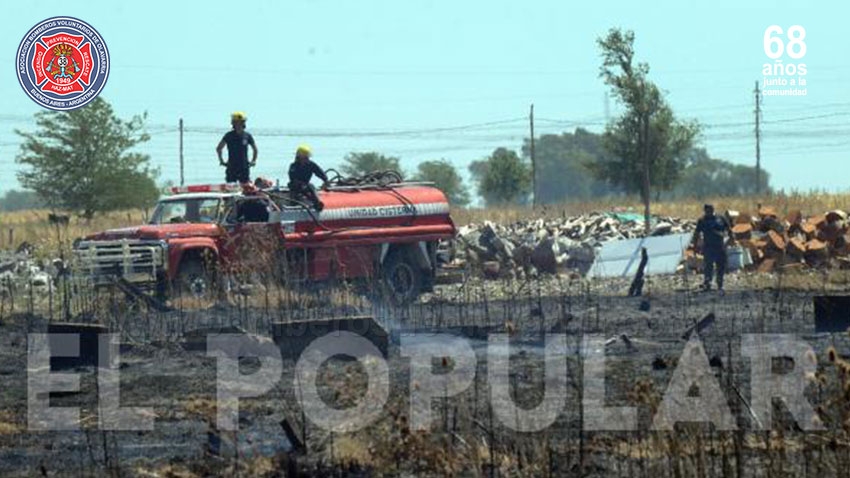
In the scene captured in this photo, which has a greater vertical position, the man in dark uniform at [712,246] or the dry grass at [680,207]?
the dry grass at [680,207]

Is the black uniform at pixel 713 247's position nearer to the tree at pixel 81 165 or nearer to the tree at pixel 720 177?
the tree at pixel 81 165

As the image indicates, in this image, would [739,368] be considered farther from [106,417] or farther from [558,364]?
[106,417]

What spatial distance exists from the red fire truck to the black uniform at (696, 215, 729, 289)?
4.42 metres

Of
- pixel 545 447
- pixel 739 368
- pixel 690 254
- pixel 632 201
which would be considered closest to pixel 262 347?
pixel 739 368

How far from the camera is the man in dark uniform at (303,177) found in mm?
24047

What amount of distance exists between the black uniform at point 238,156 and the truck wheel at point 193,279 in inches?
60.6

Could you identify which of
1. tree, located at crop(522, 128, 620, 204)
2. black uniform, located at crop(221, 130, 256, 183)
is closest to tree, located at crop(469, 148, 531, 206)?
black uniform, located at crop(221, 130, 256, 183)

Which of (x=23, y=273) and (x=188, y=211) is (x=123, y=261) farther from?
(x=23, y=273)

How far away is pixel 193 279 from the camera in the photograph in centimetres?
2316

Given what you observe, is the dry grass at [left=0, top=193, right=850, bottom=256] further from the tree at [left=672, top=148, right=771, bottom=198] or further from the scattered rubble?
the tree at [left=672, top=148, right=771, bottom=198]

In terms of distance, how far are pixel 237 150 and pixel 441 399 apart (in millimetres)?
12785

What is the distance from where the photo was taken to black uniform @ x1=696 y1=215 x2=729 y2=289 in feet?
82.4

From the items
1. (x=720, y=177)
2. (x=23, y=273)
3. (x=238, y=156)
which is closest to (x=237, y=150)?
(x=238, y=156)

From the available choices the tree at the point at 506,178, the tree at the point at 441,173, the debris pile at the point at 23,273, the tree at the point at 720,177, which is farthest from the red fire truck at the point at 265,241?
the tree at the point at 720,177
